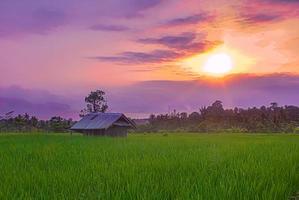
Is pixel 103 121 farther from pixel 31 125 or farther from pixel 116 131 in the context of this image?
pixel 31 125

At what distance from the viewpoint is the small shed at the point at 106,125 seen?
95.8ft

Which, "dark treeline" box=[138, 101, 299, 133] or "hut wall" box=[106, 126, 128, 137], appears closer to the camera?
"hut wall" box=[106, 126, 128, 137]

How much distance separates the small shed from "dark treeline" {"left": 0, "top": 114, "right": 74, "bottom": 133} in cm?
1142

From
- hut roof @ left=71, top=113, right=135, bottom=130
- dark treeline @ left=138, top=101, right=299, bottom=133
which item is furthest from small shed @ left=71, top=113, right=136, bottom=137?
dark treeline @ left=138, top=101, right=299, bottom=133

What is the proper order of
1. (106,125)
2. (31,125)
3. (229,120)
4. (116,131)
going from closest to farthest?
(106,125)
(116,131)
(31,125)
(229,120)

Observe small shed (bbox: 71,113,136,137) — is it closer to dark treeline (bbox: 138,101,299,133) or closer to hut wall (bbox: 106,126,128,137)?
hut wall (bbox: 106,126,128,137)

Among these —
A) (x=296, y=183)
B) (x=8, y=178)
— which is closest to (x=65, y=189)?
(x=8, y=178)

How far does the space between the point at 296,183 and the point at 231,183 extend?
141 cm

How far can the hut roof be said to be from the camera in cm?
2914

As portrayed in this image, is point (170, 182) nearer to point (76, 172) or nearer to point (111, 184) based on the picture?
point (111, 184)

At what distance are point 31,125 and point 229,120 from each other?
2235cm

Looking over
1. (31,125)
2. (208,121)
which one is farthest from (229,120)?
(31,125)

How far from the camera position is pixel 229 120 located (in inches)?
2063

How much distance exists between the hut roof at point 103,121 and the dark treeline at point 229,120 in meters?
17.4
